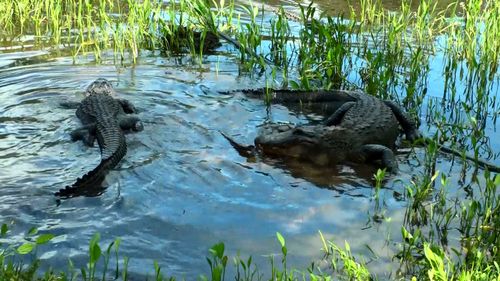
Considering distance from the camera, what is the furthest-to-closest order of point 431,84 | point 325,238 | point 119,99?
1. point 431,84
2. point 119,99
3. point 325,238

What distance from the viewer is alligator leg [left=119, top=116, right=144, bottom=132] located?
637cm

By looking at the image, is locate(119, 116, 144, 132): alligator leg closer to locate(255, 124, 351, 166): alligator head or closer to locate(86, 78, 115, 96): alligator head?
locate(86, 78, 115, 96): alligator head

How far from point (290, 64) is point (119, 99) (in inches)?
102

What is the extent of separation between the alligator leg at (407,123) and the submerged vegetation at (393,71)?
0.59 ft

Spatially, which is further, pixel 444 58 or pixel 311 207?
pixel 444 58

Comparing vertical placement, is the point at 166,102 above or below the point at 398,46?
below

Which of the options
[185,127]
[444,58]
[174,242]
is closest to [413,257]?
[174,242]

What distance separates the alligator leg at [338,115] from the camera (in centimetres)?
680

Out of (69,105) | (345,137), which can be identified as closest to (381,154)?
(345,137)

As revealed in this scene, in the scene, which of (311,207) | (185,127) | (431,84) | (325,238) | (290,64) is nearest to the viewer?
(325,238)

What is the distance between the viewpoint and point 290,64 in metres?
8.62

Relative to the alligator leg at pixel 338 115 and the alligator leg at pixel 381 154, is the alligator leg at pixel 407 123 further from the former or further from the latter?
the alligator leg at pixel 381 154

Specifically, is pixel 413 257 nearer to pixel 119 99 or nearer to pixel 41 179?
pixel 41 179

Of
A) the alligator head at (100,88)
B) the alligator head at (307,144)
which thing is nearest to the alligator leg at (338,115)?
the alligator head at (307,144)
